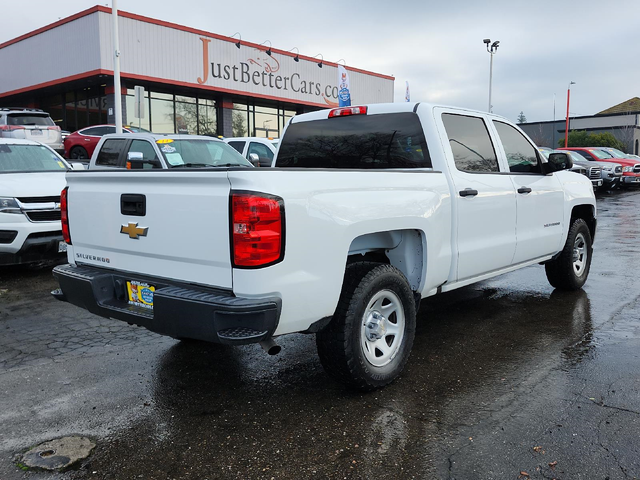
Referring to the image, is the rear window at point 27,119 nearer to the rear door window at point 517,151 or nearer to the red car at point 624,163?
the rear door window at point 517,151

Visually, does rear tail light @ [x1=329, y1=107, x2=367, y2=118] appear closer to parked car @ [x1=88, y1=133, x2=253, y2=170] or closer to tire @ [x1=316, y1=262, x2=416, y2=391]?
tire @ [x1=316, y1=262, x2=416, y2=391]

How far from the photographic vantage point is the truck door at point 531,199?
17.5ft

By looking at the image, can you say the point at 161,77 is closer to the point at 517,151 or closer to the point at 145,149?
the point at 145,149

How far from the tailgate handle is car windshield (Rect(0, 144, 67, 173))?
17.5 feet

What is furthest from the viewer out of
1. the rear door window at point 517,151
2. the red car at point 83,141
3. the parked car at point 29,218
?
the red car at point 83,141

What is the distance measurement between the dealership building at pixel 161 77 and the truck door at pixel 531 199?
1945 cm

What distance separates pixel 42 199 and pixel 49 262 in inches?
66.2

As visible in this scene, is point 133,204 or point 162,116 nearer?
point 133,204

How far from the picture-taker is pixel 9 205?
699cm

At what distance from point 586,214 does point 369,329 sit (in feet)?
13.5

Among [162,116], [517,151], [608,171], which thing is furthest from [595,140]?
[517,151]

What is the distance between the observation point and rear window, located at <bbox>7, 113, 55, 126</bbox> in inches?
738

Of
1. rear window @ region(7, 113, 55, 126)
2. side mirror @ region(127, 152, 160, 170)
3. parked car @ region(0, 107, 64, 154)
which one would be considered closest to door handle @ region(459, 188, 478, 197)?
side mirror @ region(127, 152, 160, 170)

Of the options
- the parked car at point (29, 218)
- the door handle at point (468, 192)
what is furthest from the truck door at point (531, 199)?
the parked car at point (29, 218)
